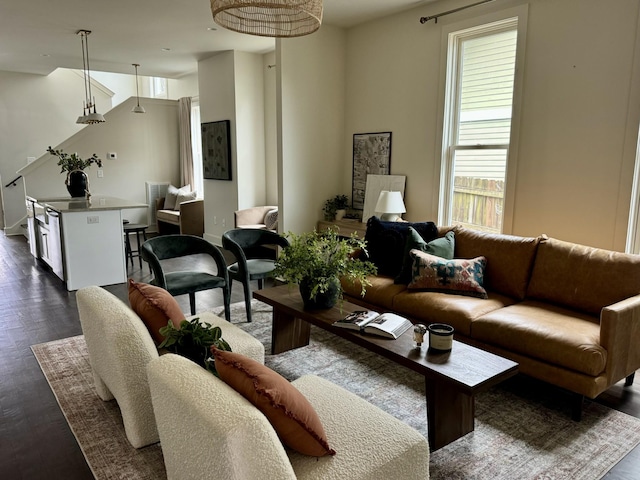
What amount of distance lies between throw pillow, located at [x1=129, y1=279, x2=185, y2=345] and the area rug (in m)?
0.59

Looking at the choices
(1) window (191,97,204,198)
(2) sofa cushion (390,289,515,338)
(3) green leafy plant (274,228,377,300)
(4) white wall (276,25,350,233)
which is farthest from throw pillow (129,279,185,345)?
(1) window (191,97,204,198)

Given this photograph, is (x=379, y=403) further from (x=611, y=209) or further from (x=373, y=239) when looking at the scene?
(x=611, y=209)

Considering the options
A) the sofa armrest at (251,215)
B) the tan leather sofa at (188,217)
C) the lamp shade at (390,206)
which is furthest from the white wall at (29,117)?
the lamp shade at (390,206)

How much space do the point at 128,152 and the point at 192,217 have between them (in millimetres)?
2170

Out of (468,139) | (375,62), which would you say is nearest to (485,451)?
(468,139)

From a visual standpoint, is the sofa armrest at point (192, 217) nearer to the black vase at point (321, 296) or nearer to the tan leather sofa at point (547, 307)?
the tan leather sofa at point (547, 307)

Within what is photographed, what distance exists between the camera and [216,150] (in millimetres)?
7281

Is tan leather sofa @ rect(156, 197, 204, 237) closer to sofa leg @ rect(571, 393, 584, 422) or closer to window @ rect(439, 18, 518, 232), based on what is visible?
window @ rect(439, 18, 518, 232)

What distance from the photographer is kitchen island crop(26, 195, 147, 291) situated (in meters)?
4.96

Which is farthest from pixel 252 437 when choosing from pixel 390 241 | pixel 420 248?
pixel 390 241

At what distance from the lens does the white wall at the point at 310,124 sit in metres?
5.28

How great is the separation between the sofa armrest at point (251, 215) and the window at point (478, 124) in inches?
118

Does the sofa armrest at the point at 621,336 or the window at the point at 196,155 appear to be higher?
the window at the point at 196,155

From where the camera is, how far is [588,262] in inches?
121
